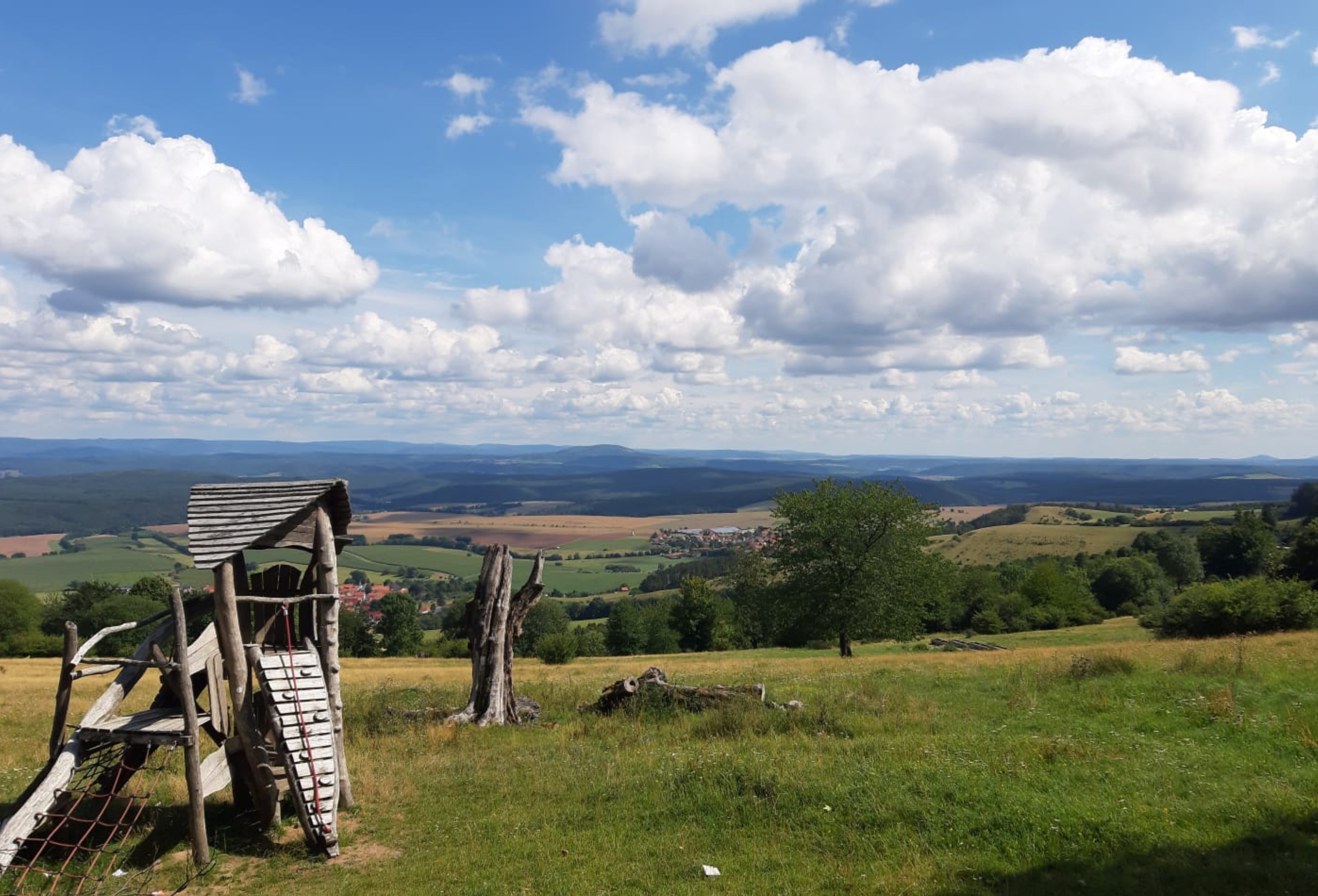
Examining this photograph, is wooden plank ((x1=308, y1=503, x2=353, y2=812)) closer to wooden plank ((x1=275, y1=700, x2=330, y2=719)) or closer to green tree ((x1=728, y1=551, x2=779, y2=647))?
wooden plank ((x1=275, y1=700, x2=330, y2=719))

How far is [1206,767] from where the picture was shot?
1100cm

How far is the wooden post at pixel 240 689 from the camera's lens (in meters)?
10.8

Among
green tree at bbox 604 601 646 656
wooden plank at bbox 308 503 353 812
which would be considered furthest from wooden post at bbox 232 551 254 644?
green tree at bbox 604 601 646 656

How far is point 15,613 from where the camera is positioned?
63.1 meters

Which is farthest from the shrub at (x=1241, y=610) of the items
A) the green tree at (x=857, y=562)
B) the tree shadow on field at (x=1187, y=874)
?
the tree shadow on field at (x=1187, y=874)

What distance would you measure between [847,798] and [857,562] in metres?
31.7

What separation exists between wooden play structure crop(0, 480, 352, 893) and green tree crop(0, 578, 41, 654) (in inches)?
2516

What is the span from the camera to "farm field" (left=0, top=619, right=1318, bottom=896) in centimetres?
849

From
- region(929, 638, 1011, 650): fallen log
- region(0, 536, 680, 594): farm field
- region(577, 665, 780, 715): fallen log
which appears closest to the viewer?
region(577, 665, 780, 715): fallen log

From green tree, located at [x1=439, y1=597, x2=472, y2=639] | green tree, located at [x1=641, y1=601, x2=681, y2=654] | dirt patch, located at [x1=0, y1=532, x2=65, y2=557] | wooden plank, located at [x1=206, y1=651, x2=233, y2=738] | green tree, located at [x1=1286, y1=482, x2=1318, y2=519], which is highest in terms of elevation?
wooden plank, located at [x1=206, y1=651, x2=233, y2=738]

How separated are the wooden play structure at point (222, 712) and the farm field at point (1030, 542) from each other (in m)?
113

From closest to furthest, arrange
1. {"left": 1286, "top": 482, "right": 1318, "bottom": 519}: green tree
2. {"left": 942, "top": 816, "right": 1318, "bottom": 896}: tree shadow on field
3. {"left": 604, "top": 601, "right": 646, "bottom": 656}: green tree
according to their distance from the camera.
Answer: {"left": 942, "top": 816, "right": 1318, "bottom": 896}: tree shadow on field → {"left": 604, "top": 601, "right": 646, "bottom": 656}: green tree → {"left": 1286, "top": 482, "right": 1318, "bottom": 519}: green tree

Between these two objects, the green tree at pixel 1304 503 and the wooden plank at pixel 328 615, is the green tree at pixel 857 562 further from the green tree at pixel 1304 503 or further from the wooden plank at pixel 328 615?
the green tree at pixel 1304 503

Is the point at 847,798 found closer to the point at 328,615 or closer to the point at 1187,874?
the point at 1187,874
